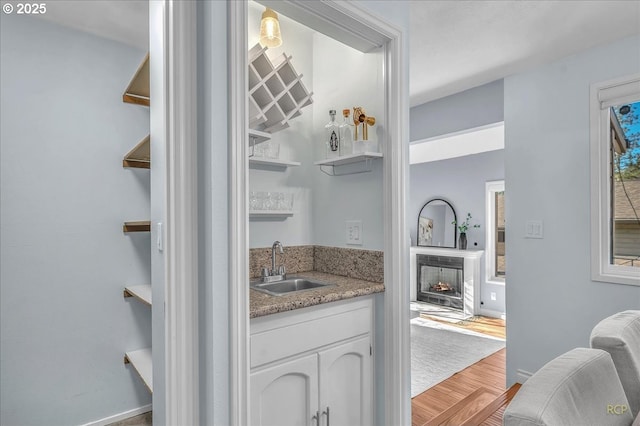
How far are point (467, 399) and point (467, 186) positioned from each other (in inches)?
136

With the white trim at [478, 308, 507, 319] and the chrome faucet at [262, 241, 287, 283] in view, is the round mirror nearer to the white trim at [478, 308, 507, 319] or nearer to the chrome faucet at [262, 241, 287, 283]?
the white trim at [478, 308, 507, 319]

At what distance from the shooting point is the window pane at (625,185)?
2.38m

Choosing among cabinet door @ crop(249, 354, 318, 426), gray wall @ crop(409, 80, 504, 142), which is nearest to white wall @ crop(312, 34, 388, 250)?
cabinet door @ crop(249, 354, 318, 426)

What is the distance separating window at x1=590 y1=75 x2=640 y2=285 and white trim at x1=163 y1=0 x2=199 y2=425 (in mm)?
2508

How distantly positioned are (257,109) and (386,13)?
2.45 ft

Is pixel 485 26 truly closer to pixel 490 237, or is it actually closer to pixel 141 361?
pixel 141 361

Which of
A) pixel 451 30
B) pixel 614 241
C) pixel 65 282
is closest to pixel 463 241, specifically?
pixel 614 241

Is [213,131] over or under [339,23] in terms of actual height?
under

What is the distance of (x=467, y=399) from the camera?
2.56 metres

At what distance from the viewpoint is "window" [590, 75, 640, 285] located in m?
2.38

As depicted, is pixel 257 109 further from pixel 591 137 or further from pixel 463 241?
pixel 463 241

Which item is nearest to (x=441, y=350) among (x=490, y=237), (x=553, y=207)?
(x=553, y=207)

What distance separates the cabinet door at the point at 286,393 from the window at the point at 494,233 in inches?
167

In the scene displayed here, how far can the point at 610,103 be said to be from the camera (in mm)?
2385
